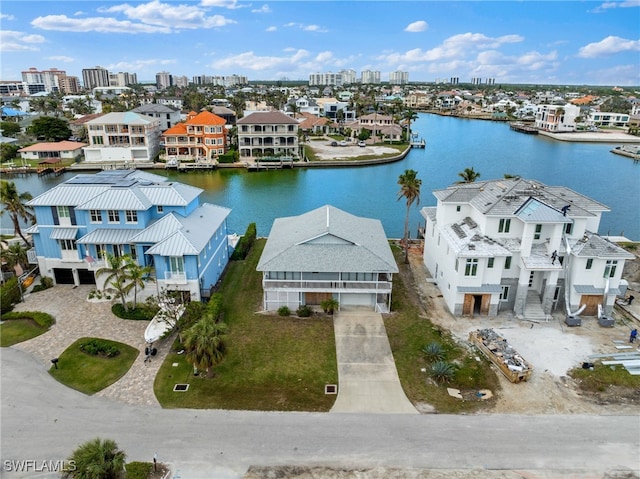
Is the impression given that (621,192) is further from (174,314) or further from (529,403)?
(174,314)

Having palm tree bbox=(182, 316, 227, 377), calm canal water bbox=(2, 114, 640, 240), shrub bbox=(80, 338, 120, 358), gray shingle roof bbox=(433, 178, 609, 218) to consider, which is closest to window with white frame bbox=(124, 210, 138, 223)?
shrub bbox=(80, 338, 120, 358)

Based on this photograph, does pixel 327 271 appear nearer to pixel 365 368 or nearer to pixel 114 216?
pixel 365 368

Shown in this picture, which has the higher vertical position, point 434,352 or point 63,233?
point 63,233

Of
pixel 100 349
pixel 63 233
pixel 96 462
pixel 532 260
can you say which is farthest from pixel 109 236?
pixel 532 260

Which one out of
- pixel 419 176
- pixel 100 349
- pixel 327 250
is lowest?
pixel 100 349

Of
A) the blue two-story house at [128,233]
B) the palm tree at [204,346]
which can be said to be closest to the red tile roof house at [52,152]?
the blue two-story house at [128,233]

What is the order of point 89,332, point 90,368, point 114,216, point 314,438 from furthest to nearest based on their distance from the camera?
point 114,216 < point 89,332 < point 90,368 < point 314,438
